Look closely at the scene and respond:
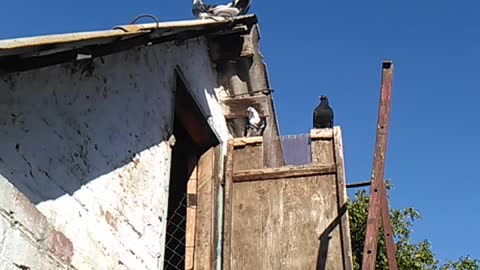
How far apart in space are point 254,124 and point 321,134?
0.69 meters

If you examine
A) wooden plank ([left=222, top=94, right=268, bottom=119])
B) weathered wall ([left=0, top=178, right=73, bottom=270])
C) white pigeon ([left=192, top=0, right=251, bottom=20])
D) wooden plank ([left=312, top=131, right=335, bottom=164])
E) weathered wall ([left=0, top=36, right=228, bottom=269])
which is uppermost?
white pigeon ([left=192, top=0, right=251, bottom=20])

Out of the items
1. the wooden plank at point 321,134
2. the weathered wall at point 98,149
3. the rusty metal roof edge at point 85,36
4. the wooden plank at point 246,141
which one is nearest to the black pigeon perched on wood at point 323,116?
the wooden plank at point 321,134

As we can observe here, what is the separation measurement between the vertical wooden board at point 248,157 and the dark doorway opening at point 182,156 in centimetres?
19

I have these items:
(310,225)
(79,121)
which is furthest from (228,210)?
(79,121)

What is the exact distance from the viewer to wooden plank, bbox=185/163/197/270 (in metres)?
4.60

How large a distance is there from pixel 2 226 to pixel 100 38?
0.83 metres

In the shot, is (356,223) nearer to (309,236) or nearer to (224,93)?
(224,93)

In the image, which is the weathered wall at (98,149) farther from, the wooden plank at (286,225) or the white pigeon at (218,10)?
the wooden plank at (286,225)

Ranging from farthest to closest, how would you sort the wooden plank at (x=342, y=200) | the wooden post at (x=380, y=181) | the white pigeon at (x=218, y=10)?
the white pigeon at (x=218, y=10) → the wooden plank at (x=342, y=200) → the wooden post at (x=380, y=181)

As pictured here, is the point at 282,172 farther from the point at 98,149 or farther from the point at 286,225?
the point at 98,149

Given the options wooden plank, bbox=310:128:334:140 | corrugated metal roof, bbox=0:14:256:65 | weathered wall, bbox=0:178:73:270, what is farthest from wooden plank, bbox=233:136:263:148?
weathered wall, bbox=0:178:73:270

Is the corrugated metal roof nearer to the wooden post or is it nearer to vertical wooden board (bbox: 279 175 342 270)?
the wooden post

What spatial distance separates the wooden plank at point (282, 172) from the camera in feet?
15.3

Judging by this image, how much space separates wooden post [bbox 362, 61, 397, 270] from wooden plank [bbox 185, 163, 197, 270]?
4.58ft
